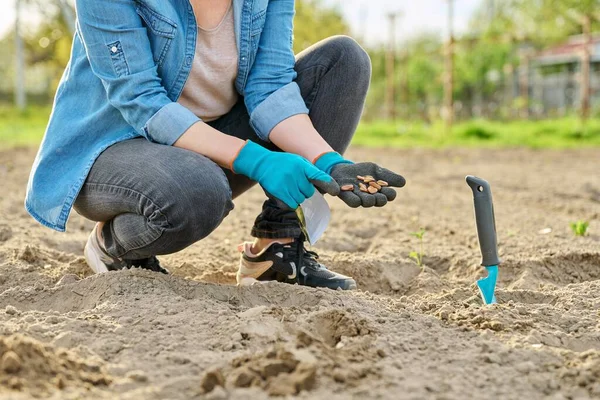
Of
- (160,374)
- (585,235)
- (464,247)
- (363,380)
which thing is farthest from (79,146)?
(585,235)

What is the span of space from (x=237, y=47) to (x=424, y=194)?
2.78m

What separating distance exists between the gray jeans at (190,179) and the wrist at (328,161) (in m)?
0.29

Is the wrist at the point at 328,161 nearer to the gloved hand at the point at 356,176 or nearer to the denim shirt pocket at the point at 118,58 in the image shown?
the gloved hand at the point at 356,176

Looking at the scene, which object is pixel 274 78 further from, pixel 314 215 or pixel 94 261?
pixel 94 261

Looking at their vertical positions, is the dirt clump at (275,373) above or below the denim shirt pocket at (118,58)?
below

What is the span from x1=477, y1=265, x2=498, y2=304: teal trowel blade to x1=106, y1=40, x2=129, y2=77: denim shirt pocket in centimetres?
123

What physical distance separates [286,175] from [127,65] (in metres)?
0.60

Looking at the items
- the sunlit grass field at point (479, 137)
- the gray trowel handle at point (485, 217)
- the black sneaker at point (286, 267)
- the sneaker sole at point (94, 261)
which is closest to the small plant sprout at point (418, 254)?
the black sneaker at point (286, 267)

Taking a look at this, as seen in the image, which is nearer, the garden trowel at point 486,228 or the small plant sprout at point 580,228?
the garden trowel at point 486,228

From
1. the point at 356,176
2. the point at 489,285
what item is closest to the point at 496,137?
the point at 489,285

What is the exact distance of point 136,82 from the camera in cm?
223

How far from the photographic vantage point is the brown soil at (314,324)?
1517 millimetres

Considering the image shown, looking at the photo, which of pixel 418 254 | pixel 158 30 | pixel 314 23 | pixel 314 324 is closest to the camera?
pixel 314 324

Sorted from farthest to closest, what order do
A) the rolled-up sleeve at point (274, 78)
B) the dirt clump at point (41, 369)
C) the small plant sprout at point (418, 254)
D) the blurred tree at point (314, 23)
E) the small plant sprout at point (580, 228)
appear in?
the blurred tree at point (314, 23)
the small plant sprout at point (580, 228)
the small plant sprout at point (418, 254)
the rolled-up sleeve at point (274, 78)
the dirt clump at point (41, 369)
